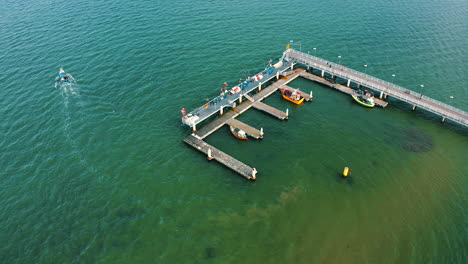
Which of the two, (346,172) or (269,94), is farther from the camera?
(269,94)

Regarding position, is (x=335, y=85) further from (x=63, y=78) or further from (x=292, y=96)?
(x=63, y=78)

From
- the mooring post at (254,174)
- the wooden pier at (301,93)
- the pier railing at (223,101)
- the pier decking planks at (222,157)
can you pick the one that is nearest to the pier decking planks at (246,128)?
the pier railing at (223,101)

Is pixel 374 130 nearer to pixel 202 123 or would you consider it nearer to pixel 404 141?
pixel 404 141

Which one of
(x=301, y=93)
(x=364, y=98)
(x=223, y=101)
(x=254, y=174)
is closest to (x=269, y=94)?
(x=301, y=93)

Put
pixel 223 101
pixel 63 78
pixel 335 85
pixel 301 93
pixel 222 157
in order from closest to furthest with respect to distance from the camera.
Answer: pixel 222 157 → pixel 223 101 → pixel 301 93 → pixel 63 78 → pixel 335 85

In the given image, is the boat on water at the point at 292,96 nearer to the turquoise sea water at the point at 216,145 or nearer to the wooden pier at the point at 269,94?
the turquoise sea water at the point at 216,145

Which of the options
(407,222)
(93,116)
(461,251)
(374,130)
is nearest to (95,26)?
(93,116)

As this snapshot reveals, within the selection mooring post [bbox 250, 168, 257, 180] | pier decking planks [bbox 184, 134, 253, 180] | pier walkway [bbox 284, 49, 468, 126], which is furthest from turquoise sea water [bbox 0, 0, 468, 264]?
pier walkway [bbox 284, 49, 468, 126]

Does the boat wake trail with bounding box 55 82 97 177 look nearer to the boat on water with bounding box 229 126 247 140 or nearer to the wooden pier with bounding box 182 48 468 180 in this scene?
the wooden pier with bounding box 182 48 468 180
